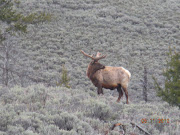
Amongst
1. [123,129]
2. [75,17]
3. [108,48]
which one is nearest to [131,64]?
[108,48]

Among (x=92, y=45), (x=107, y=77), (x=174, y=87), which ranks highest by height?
(x=107, y=77)

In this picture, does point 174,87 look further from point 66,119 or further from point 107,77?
point 66,119

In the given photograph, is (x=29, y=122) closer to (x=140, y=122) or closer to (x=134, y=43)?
(x=140, y=122)

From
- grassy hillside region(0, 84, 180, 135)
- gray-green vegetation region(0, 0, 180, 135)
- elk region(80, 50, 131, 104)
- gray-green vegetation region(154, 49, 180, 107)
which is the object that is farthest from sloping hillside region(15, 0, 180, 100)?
grassy hillside region(0, 84, 180, 135)

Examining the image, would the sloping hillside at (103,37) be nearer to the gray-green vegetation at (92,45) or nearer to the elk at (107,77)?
the gray-green vegetation at (92,45)

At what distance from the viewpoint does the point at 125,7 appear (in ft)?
114

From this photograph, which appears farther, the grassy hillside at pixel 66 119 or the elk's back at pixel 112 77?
the elk's back at pixel 112 77

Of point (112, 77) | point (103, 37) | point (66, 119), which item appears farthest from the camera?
point (103, 37)

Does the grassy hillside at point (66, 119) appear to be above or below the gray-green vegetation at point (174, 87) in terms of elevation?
above

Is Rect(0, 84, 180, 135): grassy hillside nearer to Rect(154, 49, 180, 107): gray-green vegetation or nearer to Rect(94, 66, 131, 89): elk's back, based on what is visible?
Rect(94, 66, 131, 89): elk's back

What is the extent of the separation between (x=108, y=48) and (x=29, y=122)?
22.8m

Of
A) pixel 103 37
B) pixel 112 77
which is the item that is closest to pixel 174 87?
pixel 112 77

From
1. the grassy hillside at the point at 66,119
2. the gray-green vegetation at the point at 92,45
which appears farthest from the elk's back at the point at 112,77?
the grassy hillside at the point at 66,119

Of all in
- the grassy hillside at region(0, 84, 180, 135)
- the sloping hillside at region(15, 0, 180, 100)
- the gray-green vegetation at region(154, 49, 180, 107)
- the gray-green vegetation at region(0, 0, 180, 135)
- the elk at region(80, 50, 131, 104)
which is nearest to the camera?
the grassy hillside at region(0, 84, 180, 135)
